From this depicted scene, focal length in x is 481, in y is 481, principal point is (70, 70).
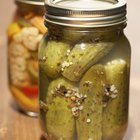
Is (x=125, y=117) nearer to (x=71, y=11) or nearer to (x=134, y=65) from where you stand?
(x=71, y=11)

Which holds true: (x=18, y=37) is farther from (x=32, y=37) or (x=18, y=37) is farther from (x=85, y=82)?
(x=85, y=82)

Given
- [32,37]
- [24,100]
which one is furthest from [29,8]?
[24,100]

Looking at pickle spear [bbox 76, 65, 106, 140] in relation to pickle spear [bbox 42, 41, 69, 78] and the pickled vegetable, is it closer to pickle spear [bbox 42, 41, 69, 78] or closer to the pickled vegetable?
pickle spear [bbox 42, 41, 69, 78]

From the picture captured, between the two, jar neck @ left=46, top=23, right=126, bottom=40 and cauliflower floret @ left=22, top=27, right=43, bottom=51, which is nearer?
jar neck @ left=46, top=23, right=126, bottom=40

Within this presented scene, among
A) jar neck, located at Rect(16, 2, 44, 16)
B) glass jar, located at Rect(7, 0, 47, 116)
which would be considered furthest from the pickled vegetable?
jar neck, located at Rect(16, 2, 44, 16)

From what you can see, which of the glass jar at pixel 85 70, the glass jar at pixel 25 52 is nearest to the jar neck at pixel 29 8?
the glass jar at pixel 25 52

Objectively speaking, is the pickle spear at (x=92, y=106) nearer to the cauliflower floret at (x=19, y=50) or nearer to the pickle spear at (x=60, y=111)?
the pickle spear at (x=60, y=111)
